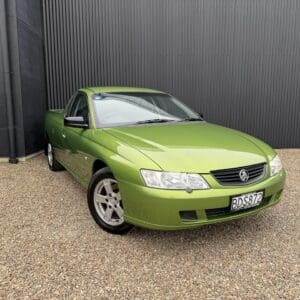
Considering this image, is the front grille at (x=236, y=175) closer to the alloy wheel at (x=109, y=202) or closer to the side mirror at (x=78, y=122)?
the alloy wheel at (x=109, y=202)

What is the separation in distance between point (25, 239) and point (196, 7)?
21.3 feet

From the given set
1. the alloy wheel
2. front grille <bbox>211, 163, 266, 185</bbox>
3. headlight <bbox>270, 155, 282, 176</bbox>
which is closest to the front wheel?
the alloy wheel

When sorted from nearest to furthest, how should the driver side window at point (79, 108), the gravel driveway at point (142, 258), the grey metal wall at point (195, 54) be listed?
the gravel driveway at point (142, 258) < the driver side window at point (79, 108) < the grey metal wall at point (195, 54)


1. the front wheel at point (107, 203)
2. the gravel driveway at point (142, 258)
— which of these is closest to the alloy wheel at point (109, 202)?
the front wheel at point (107, 203)

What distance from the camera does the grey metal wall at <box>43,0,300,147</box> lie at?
23.1ft

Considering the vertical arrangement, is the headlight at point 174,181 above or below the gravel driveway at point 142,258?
above

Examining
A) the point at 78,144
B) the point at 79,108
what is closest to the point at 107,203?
the point at 78,144

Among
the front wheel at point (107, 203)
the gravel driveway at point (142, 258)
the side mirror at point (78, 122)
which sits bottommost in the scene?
the gravel driveway at point (142, 258)

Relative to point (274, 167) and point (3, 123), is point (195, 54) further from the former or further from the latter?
point (274, 167)

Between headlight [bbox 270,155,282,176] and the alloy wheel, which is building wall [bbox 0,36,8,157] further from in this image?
headlight [bbox 270,155,282,176]

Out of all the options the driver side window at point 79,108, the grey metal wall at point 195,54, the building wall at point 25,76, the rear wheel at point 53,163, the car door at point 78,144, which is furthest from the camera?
the grey metal wall at point 195,54

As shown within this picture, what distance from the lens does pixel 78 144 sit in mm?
3648

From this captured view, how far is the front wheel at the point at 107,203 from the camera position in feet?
9.55

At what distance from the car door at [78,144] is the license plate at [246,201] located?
5.13 feet
